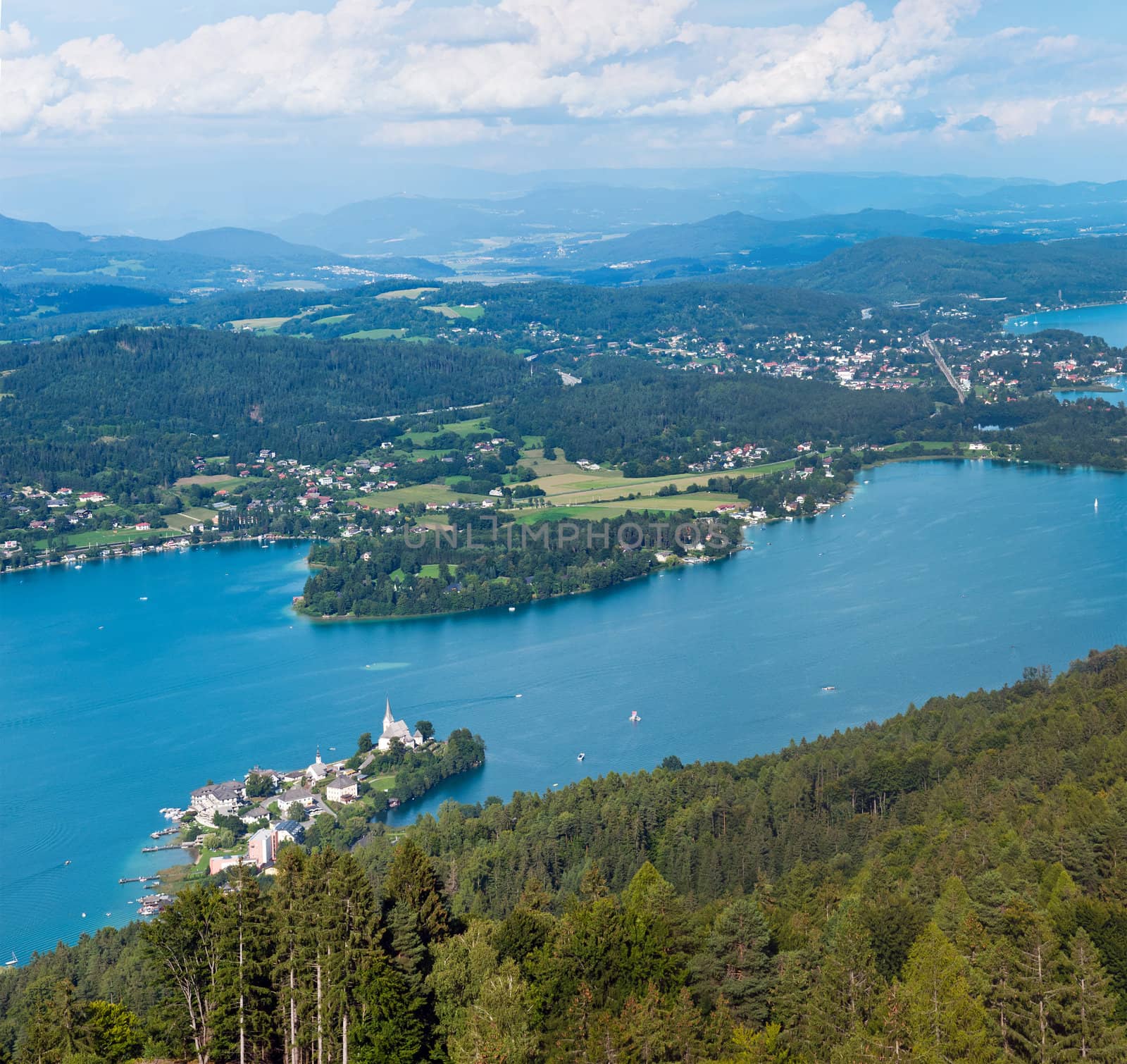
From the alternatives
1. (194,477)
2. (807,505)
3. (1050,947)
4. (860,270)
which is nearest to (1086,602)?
(807,505)

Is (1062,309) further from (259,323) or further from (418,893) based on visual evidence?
(418,893)

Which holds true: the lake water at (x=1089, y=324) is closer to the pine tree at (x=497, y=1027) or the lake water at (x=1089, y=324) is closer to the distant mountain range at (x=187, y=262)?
the pine tree at (x=497, y=1027)

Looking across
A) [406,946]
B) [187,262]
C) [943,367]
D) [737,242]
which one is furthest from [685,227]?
[406,946]

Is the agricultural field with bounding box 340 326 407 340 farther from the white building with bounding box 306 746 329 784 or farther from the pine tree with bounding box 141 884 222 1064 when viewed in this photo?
the pine tree with bounding box 141 884 222 1064

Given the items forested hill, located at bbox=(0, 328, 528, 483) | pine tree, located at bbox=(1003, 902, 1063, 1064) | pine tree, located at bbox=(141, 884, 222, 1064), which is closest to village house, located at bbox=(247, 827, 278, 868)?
pine tree, located at bbox=(141, 884, 222, 1064)

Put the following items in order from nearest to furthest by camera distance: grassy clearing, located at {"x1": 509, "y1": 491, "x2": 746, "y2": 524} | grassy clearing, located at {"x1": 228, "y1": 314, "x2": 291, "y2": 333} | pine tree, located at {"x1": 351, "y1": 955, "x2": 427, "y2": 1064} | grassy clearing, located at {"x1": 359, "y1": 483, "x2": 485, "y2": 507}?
pine tree, located at {"x1": 351, "y1": 955, "x2": 427, "y2": 1064} → grassy clearing, located at {"x1": 509, "y1": 491, "x2": 746, "y2": 524} → grassy clearing, located at {"x1": 359, "y1": 483, "x2": 485, "y2": 507} → grassy clearing, located at {"x1": 228, "y1": 314, "x2": 291, "y2": 333}

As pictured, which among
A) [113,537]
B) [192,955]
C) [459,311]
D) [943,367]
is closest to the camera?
[192,955]
